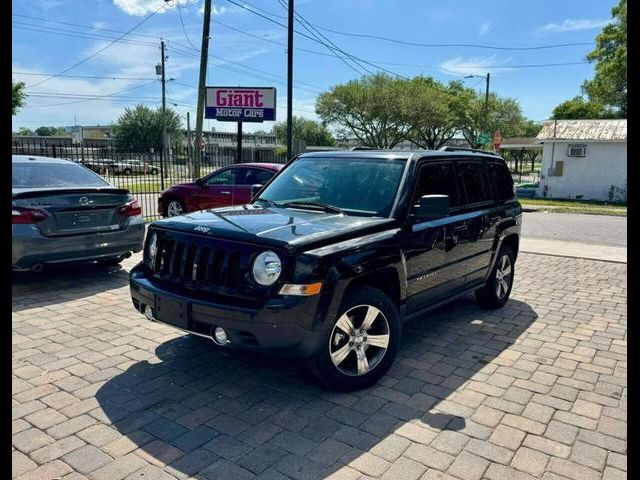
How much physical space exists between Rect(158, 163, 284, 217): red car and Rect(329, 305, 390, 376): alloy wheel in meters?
7.25

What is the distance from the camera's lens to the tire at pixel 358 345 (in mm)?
3596

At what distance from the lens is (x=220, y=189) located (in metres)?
11.4

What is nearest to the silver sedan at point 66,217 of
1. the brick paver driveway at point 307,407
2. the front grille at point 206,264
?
the brick paver driveway at point 307,407

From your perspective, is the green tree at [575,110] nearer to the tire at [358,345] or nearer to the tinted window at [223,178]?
the tinted window at [223,178]

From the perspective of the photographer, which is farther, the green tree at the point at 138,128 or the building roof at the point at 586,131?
the green tree at the point at 138,128

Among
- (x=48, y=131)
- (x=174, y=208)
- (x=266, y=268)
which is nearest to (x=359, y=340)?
(x=266, y=268)

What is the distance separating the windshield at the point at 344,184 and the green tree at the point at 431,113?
1816 inches

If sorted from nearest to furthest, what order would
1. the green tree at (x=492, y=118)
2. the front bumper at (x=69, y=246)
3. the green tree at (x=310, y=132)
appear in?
the front bumper at (x=69, y=246) < the green tree at (x=492, y=118) < the green tree at (x=310, y=132)

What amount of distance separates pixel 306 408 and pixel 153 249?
5.88 feet

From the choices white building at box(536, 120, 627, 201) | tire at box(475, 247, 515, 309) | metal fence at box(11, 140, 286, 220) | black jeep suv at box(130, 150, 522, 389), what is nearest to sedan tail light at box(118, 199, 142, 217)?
black jeep suv at box(130, 150, 522, 389)

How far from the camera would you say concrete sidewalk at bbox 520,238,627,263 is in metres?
9.94

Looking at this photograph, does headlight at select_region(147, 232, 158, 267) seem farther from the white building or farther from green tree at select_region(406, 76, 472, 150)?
green tree at select_region(406, 76, 472, 150)
